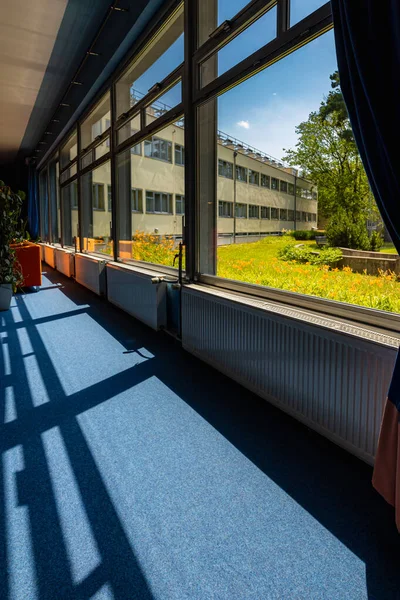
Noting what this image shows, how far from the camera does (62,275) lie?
1035 cm

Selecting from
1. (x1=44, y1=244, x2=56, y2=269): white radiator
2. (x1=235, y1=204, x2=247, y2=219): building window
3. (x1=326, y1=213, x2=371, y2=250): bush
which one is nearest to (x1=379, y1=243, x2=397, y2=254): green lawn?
(x1=326, y1=213, x2=371, y2=250): bush

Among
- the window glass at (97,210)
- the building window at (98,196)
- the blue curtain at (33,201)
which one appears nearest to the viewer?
the window glass at (97,210)

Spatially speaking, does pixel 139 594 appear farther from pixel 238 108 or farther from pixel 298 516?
pixel 238 108

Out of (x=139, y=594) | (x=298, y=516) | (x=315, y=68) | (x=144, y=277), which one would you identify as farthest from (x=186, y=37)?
(x=139, y=594)

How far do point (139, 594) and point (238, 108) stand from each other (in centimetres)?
324

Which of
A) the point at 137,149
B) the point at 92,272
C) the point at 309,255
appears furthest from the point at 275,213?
the point at 92,272

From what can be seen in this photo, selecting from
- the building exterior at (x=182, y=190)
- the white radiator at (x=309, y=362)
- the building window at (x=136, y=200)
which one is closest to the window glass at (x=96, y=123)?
the building exterior at (x=182, y=190)

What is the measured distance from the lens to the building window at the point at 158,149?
4637 millimetres

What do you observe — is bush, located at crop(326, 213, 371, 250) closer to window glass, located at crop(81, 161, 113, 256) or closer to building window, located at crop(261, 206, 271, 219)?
building window, located at crop(261, 206, 271, 219)

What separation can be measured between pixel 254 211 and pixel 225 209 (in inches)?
19.3

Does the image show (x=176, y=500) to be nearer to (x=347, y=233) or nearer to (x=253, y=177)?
(x=347, y=233)

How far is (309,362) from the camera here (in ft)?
7.77

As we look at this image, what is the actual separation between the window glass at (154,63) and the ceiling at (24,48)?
0.99 meters

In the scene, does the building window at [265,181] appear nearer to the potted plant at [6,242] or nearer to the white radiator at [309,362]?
the white radiator at [309,362]
